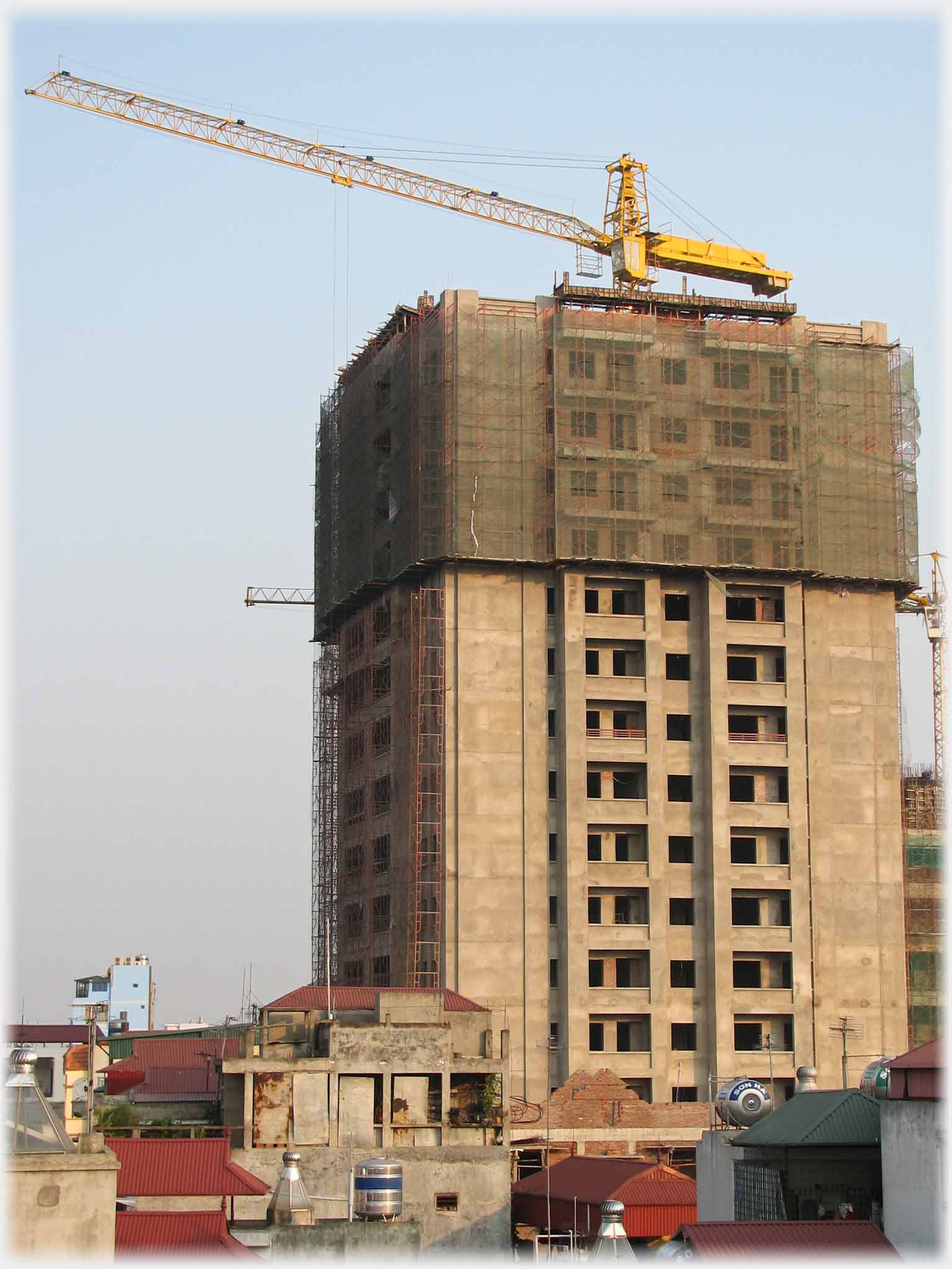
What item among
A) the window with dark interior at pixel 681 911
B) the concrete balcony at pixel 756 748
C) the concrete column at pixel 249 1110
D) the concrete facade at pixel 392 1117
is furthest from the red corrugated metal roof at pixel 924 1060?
the concrete balcony at pixel 756 748

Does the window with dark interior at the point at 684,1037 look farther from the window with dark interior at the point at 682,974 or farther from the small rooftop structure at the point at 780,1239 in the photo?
the small rooftop structure at the point at 780,1239

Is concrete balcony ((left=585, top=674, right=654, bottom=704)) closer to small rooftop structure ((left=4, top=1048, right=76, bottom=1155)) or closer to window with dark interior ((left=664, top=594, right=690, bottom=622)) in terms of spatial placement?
window with dark interior ((left=664, top=594, right=690, bottom=622))

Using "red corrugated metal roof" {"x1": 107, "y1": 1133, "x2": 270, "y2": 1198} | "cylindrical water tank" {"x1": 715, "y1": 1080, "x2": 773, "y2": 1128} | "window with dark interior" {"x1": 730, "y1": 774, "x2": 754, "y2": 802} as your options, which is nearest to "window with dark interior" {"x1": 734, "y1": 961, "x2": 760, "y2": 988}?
"window with dark interior" {"x1": 730, "y1": 774, "x2": 754, "y2": 802}

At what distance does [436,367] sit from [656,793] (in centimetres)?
3081

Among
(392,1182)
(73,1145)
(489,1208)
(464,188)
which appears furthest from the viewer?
(464,188)

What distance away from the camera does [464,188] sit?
15488 cm

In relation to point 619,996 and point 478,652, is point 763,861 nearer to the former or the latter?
point 619,996

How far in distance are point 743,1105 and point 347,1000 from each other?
109 feet

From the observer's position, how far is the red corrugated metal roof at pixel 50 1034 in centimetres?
13588

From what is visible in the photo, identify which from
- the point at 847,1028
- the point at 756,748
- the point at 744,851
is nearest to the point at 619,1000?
the point at 744,851

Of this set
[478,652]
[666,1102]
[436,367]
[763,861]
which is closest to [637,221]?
[436,367]

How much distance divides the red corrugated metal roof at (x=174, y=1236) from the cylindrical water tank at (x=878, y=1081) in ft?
68.4

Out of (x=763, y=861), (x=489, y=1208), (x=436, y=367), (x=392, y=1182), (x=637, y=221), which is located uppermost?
(x=637, y=221)

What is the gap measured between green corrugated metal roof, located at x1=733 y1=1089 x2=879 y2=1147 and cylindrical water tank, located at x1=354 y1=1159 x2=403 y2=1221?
12773 millimetres
